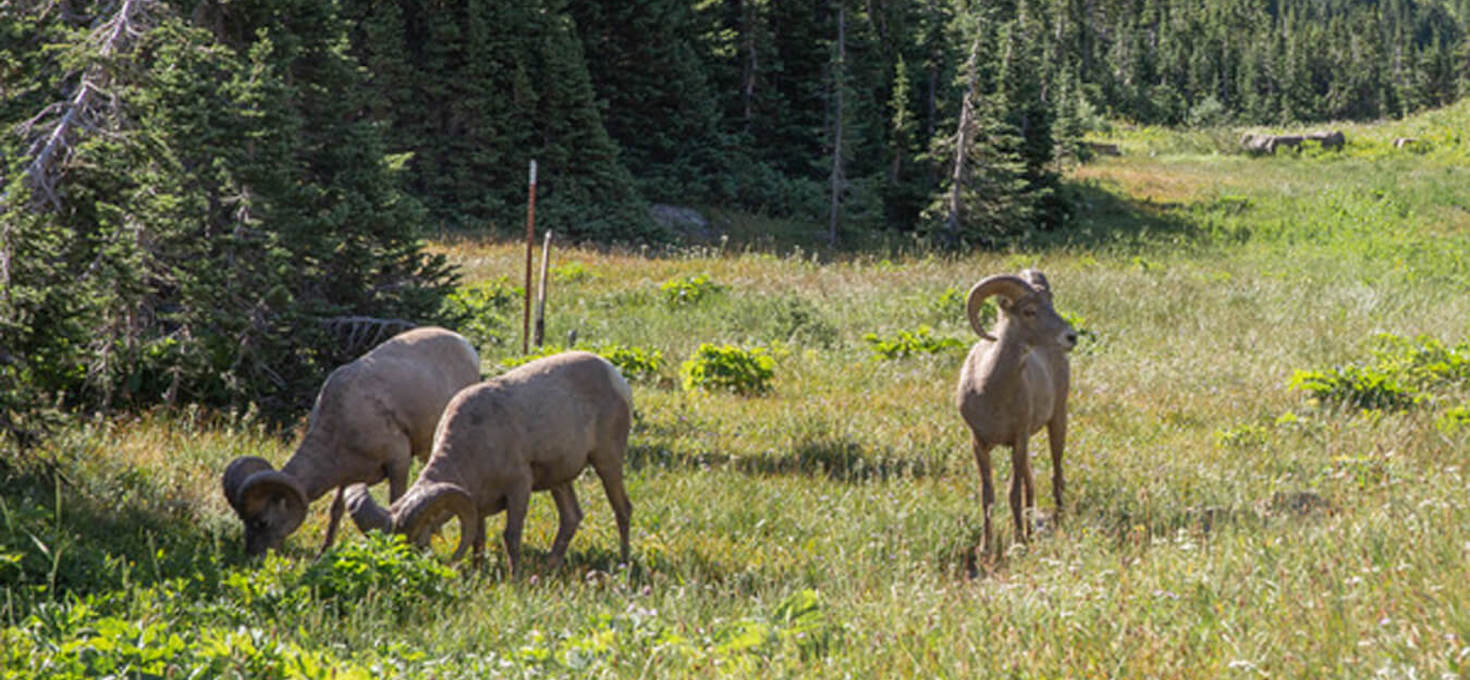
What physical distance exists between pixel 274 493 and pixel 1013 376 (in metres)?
5.07

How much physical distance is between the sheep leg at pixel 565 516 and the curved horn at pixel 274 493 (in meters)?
1.64

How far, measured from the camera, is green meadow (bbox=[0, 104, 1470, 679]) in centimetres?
442

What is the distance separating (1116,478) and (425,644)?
21.1 ft

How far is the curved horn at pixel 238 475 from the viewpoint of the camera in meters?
6.78

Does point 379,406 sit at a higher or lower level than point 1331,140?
lower

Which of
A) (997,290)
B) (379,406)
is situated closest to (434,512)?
(379,406)

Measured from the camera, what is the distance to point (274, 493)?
6832 millimetres

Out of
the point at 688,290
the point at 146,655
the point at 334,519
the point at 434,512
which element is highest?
the point at 146,655

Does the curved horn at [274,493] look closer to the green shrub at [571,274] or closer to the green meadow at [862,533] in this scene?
the green meadow at [862,533]

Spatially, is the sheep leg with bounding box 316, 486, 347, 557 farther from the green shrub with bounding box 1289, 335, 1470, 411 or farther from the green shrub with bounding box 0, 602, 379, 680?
the green shrub with bounding box 1289, 335, 1470, 411

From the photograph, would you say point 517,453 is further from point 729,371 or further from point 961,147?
point 961,147

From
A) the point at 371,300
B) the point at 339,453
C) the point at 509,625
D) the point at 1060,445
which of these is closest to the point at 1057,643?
the point at 509,625

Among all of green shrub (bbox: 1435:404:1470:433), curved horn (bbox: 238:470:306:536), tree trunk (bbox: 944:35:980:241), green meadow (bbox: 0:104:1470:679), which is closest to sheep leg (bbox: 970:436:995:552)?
green meadow (bbox: 0:104:1470:679)

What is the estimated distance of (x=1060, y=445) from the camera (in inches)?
350
